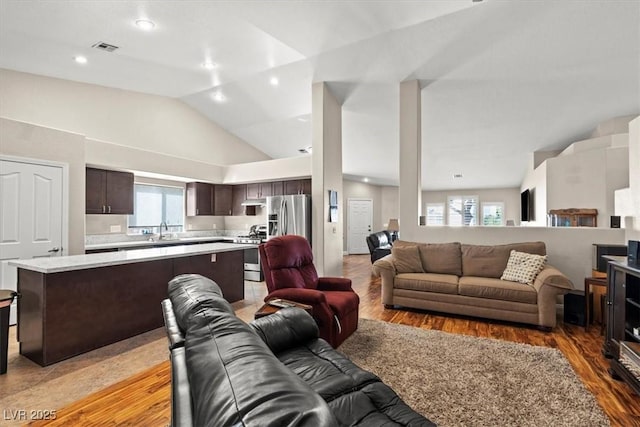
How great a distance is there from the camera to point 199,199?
696 cm

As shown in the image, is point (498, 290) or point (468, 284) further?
point (468, 284)

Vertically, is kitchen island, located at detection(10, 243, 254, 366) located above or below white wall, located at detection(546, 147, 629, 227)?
below

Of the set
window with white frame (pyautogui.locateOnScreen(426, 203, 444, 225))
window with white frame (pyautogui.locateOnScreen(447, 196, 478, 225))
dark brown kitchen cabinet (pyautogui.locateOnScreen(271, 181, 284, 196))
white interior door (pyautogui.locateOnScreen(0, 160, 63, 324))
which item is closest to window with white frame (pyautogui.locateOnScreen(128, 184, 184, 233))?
white interior door (pyautogui.locateOnScreen(0, 160, 63, 324))

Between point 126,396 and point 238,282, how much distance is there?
2.58 m

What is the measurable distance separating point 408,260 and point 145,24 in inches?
170

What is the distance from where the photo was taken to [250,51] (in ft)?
14.0

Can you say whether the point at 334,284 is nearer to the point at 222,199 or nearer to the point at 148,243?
the point at 148,243

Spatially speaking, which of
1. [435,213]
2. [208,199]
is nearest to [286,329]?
[208,199]

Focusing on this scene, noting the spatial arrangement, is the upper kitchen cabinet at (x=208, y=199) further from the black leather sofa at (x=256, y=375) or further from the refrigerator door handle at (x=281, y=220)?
the black leather sofa at (x=256, y=375)

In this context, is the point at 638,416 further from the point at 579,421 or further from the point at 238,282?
the point at 238,282

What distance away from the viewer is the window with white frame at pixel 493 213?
1075cm

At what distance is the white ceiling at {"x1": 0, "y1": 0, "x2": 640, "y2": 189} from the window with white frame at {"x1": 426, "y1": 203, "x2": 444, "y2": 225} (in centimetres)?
484

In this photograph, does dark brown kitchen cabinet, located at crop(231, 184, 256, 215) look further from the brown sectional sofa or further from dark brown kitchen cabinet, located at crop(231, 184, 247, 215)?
the brown sectional sofa

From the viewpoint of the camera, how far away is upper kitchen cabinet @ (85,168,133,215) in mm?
5020
